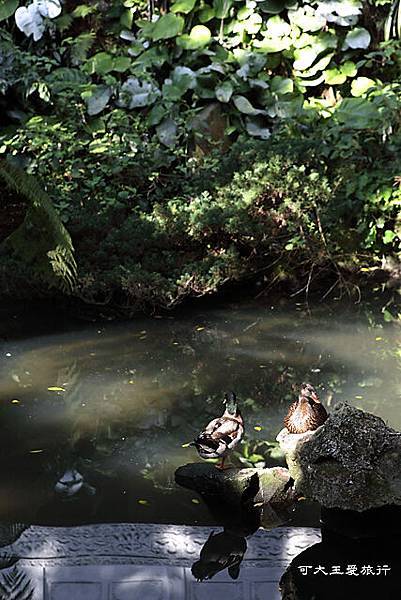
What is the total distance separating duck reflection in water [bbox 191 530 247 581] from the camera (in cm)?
306

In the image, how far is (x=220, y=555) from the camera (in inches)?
125

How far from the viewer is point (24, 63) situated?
8.25 metres

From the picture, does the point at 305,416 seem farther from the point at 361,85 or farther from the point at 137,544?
the point at 361,85

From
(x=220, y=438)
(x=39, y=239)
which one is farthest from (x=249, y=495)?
(x=39, y=239)

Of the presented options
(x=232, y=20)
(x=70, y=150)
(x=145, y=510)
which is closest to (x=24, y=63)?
(x=70, y=150)

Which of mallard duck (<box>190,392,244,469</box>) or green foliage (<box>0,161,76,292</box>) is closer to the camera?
mallard duck (<box>190,392,244,469</box>)

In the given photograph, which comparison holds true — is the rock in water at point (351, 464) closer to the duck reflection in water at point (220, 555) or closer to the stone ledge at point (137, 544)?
the stone ledge at point (137, 544)

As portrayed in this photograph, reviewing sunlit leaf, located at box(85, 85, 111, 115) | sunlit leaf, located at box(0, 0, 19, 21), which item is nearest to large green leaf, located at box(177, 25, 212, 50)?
sunlit leaf, located at box(85, 85, 111, 115)

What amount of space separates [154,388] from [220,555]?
70.3 inches

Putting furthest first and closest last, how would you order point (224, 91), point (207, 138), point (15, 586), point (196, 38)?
point (196, 38) < point (224, 91) < point (207, 138) < point (15, 586)

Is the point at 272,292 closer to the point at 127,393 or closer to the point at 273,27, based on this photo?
the point at 127,393

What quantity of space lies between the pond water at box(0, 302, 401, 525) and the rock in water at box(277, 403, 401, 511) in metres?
0.20

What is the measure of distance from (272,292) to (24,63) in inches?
134

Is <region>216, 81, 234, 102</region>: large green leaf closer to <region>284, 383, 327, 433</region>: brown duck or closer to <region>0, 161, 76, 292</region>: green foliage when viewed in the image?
<region>0, 161, 76, 292</region>: green foliage
